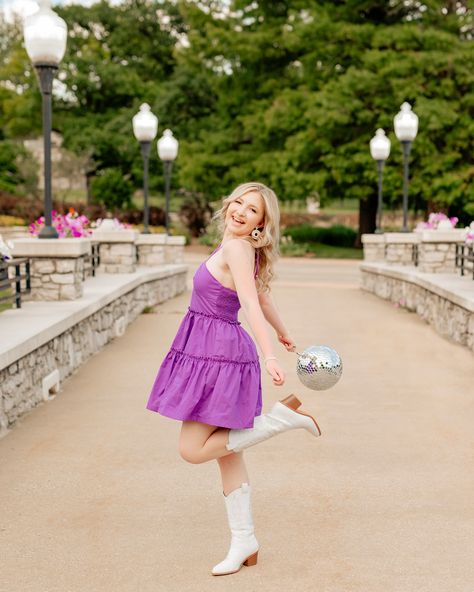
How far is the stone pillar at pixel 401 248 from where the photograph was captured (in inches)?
693

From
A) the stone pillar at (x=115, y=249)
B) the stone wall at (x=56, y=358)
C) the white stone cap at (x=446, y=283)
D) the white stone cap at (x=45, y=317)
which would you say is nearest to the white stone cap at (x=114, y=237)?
the stone pillar at (x=115, y=249)

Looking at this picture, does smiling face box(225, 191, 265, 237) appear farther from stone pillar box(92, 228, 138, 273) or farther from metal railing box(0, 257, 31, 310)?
stone pillar box(92, 228, 138, 273)

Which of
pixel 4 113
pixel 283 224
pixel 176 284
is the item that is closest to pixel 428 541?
pixel 176 284

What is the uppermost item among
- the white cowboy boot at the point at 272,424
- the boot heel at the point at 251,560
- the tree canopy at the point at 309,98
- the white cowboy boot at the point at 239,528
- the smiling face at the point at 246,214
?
the tree canopy at the point at 309,98

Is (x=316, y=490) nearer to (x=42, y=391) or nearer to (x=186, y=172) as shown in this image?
(x=42, y=391)

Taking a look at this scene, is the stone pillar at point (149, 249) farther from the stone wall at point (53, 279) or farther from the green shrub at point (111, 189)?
the green shrub at point (111, 189)

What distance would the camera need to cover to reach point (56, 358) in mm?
7301

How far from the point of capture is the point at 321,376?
3.51 m

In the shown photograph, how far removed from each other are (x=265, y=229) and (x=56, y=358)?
4.22 m

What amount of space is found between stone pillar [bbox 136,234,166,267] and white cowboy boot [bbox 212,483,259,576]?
13.6m

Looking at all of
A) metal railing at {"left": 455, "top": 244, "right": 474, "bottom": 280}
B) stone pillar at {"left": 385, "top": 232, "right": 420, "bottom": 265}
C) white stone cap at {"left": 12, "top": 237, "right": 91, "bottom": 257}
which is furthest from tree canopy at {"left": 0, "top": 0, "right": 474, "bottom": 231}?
white stone cap at {"left": 12, "top": 237, "right": 91, "bottom": 257}

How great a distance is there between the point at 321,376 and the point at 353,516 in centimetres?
114

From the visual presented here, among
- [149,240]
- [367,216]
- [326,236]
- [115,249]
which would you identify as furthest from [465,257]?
[326,236]

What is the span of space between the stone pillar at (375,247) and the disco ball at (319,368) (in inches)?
658
